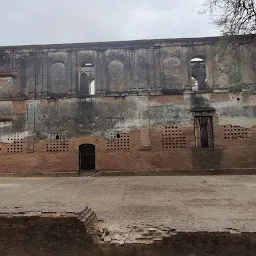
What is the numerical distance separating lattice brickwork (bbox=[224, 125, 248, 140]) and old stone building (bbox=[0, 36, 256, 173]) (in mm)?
52

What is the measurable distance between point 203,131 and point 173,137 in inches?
69.6

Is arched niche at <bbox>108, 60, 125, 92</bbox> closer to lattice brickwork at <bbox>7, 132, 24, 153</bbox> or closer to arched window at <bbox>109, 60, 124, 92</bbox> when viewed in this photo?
arched window at <bbox>109, 60, 124, 92</bbox>

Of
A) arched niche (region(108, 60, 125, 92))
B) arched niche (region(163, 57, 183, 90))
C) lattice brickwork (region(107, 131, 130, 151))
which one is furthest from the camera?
arched niche (region(108, 60, 125, 92))

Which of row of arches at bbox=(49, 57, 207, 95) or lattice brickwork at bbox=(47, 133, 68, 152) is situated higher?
row of arches at bbox=(49, 57, 207, 95)

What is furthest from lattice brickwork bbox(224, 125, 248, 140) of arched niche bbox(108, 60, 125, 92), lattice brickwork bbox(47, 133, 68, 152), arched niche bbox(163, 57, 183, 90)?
lattice brickwork bbox(47, 133, 68, 152)

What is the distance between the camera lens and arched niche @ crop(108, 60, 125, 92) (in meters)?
19.6

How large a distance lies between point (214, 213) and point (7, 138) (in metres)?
15.0

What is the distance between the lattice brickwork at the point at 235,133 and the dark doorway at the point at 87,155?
7.28m

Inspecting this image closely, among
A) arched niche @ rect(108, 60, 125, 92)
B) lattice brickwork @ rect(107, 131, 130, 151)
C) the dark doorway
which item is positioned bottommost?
the dark doorway

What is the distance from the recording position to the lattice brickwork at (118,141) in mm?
18891

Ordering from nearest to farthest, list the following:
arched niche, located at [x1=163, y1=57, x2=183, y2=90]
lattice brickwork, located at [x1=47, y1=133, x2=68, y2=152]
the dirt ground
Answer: the dirt ground
lattice brickwork, located at [x1=47, y1=133, x2=68, y2=152]
arched niche, located at [x1=163, y1=57, x2=183, y2=90]

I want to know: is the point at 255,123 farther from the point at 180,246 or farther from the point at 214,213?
the point at 180,246

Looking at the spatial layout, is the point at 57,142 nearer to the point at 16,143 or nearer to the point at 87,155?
the point at 87,155

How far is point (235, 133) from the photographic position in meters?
18.5
